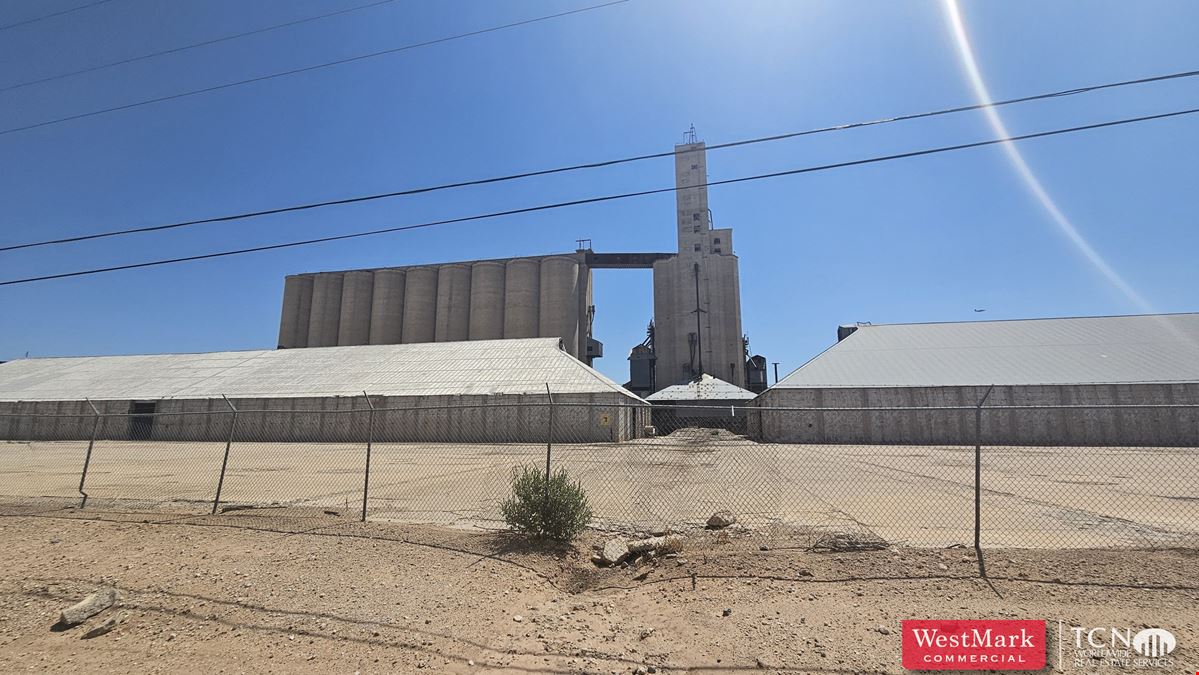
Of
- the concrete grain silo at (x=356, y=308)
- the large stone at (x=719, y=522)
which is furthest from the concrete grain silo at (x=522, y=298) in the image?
the large stone at (x=719, y=522)

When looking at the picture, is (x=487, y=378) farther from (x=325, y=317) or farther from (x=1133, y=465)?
(x=325, y=317)

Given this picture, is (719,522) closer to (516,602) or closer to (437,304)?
(516,602)

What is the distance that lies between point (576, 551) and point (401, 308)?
2985 inches

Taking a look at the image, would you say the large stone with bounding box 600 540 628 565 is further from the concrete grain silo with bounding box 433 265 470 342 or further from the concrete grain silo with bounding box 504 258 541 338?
the concrete grain silo with bounding box 433 265 470 342

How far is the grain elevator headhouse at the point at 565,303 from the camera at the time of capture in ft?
216

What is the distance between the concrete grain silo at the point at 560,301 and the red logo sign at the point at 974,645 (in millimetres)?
61935

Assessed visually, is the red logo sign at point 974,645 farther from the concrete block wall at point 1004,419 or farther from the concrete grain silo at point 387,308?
the concrete grain silo at point 387,308

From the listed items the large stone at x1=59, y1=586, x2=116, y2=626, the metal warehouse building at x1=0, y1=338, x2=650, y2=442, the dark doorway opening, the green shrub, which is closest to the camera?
the large stone at x1=59, y1=586, x2=116, y2=626

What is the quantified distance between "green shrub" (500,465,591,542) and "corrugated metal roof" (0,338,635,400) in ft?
85.4

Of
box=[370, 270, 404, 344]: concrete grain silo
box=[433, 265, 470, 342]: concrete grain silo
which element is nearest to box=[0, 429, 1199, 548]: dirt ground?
box=[433, 265, 470, 342]: concrete grain silo

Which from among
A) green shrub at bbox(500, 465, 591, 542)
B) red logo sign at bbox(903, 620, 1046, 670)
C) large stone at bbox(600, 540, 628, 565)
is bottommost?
red logo sign at bbox(903, 620, 1046, 670)

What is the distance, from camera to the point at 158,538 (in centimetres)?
761

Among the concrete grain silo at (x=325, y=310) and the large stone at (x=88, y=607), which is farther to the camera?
the concrete grain silo at (x=325, y=310)

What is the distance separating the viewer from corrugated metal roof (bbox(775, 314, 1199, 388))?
33188mm
